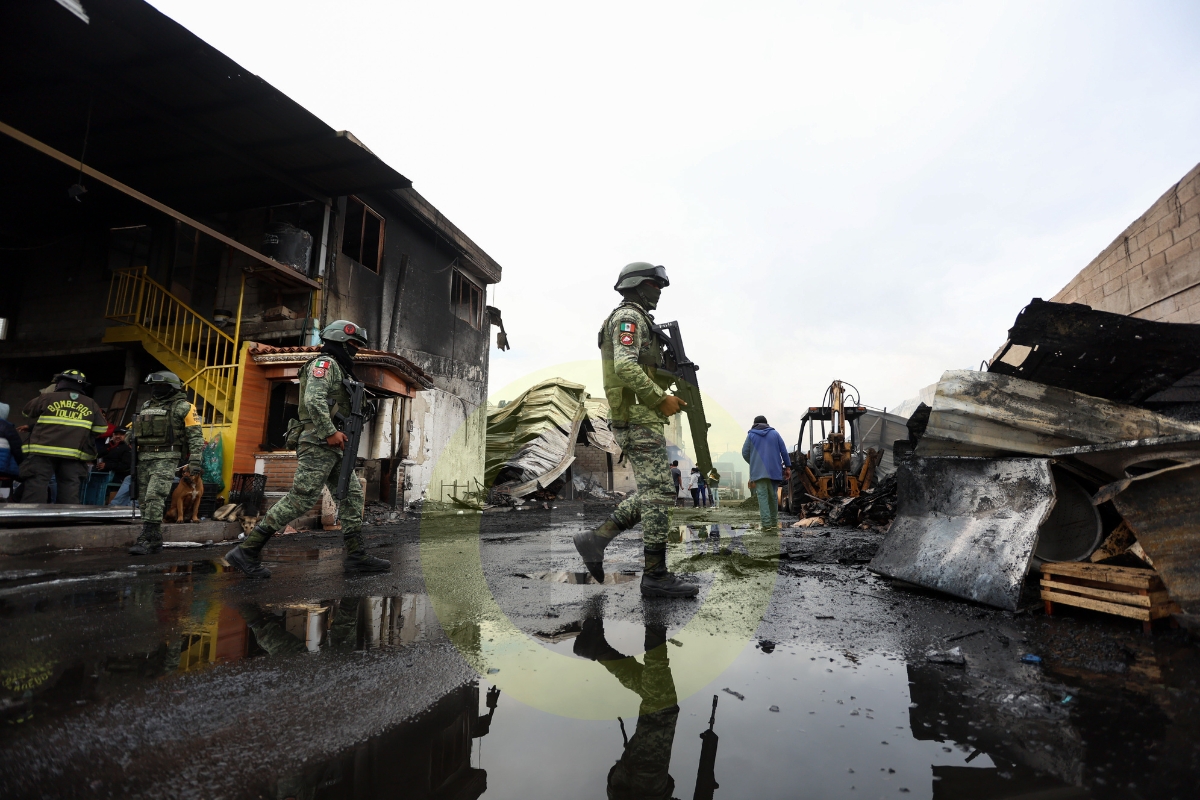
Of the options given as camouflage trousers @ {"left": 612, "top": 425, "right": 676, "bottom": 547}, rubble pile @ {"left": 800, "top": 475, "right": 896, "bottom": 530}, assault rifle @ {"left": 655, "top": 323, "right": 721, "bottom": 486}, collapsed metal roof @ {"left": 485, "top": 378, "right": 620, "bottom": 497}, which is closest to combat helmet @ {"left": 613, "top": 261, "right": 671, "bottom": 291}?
assault rifle @ {"left": 655, "top": 323, "right": 721, "bottom": 486}

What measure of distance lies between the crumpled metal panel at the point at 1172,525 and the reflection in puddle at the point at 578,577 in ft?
8.46

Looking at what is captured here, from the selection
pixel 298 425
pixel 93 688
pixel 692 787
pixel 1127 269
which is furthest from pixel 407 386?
pixel 1127 269

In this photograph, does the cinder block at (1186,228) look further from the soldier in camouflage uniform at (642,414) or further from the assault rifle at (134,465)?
the assault rifle at (134,465)

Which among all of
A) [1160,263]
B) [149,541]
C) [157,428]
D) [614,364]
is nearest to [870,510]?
[1160,263]

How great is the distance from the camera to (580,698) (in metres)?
1.70

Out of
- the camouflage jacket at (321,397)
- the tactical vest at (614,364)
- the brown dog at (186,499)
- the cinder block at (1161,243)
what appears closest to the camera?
the tactical vest at (614,364)

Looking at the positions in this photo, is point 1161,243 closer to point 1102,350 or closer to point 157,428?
point 1102,350

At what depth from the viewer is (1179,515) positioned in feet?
7.51

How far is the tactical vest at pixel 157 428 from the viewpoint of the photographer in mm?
5199

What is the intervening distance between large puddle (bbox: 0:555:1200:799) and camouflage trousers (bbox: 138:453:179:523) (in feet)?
10.5

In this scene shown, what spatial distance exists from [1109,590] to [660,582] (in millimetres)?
2072

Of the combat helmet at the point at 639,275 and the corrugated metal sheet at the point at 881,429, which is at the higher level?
the corrugated metal sheet at the point at 881,429

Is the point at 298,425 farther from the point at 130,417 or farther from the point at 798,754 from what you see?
the point at 130,417

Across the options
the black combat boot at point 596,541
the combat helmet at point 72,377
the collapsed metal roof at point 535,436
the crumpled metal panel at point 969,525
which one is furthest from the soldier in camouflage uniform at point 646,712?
the collapsed metal roof at point 535,436
